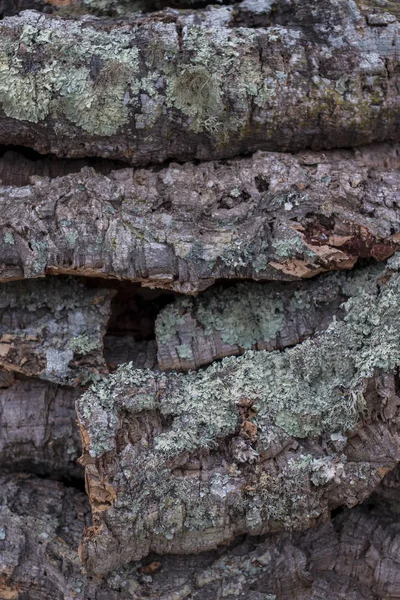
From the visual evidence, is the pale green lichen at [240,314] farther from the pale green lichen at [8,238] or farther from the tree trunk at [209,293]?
the pale green lichen at [8,238]

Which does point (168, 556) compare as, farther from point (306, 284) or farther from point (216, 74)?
point (216, 74)

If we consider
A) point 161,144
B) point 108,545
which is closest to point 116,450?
point 108,545

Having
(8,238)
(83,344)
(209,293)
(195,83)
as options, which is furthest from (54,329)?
(195,83)

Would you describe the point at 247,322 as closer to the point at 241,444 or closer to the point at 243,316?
the point at 243,316

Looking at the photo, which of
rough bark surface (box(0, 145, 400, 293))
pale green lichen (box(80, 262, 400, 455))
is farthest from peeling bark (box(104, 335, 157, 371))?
rough bark surface (box(0, 145, 400, 293))

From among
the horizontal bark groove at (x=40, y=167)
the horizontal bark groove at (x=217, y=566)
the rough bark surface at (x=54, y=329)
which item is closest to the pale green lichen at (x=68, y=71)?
the horizontal bark groove at (x=40, y=167)
